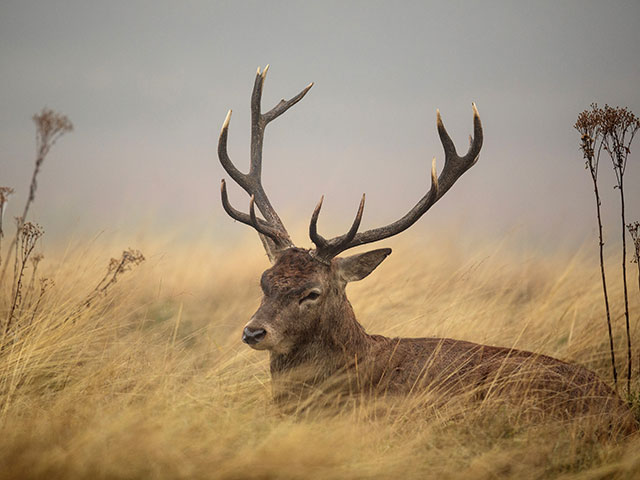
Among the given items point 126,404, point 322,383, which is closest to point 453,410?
point 322,383

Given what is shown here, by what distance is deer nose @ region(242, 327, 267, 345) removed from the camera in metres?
4.28

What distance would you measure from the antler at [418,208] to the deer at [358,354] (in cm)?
1

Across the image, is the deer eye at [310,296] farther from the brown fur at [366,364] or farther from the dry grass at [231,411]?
the dry grass at [231,411]

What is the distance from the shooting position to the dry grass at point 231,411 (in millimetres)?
3227

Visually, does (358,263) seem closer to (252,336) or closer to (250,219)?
(250,219)

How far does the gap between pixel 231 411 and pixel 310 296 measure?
3.28 ft

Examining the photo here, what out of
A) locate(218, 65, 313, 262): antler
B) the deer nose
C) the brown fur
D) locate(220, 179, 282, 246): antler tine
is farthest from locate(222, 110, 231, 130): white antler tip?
the deer nose

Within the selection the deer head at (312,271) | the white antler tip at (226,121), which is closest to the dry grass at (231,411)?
the deer head at (312,271)

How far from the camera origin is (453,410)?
430cm

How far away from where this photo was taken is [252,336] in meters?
4.29

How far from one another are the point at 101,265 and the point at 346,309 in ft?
11.5

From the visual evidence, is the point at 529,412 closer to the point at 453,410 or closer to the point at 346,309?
the point at 453,410

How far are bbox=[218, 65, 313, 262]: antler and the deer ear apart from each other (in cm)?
47

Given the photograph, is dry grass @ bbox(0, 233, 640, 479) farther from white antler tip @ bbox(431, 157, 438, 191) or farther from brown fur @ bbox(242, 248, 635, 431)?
white antler tip @ bbox(431, 157, 438, 191)
